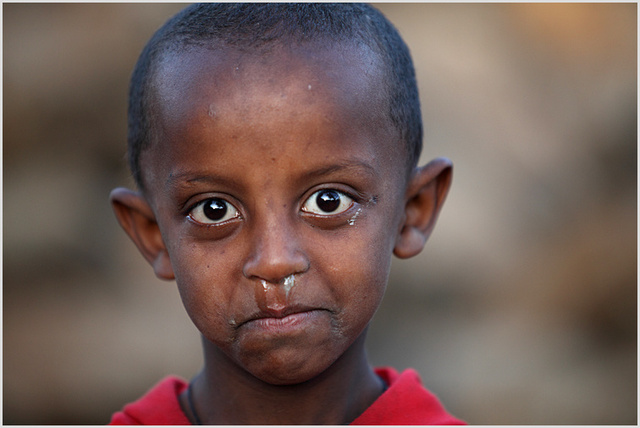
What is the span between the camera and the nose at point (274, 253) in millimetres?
1293

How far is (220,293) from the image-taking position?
1366 millimetres

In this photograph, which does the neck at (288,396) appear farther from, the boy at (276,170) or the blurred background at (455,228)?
the blurred background at (455,228)

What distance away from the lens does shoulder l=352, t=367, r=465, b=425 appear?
5.15ft

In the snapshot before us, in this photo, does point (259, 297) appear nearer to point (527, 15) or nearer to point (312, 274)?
point (312, 274)

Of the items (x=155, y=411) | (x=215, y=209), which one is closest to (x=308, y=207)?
(x=215, y=209)

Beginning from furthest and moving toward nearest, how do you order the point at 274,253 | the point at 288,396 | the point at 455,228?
1. the point at 455,228
2. the point at 288,396
3. the point at 274,253

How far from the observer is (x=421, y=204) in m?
1.65

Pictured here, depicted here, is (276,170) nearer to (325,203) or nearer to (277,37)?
(325,203)

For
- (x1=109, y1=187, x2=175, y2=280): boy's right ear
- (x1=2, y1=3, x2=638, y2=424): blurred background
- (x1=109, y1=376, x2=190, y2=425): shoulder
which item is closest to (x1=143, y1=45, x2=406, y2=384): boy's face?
(x1=109, y1=187, x2=175, y2=280): boy's right ear

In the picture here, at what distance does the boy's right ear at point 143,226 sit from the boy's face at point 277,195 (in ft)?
0.54

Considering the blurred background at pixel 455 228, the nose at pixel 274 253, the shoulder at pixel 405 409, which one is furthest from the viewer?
the blurred background at pixel 455 228

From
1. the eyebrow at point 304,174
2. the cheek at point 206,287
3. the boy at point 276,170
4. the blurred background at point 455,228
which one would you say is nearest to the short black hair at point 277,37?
the boy at point 276,170

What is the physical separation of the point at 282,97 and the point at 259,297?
1.09 feet

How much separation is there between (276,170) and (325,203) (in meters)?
0.12
